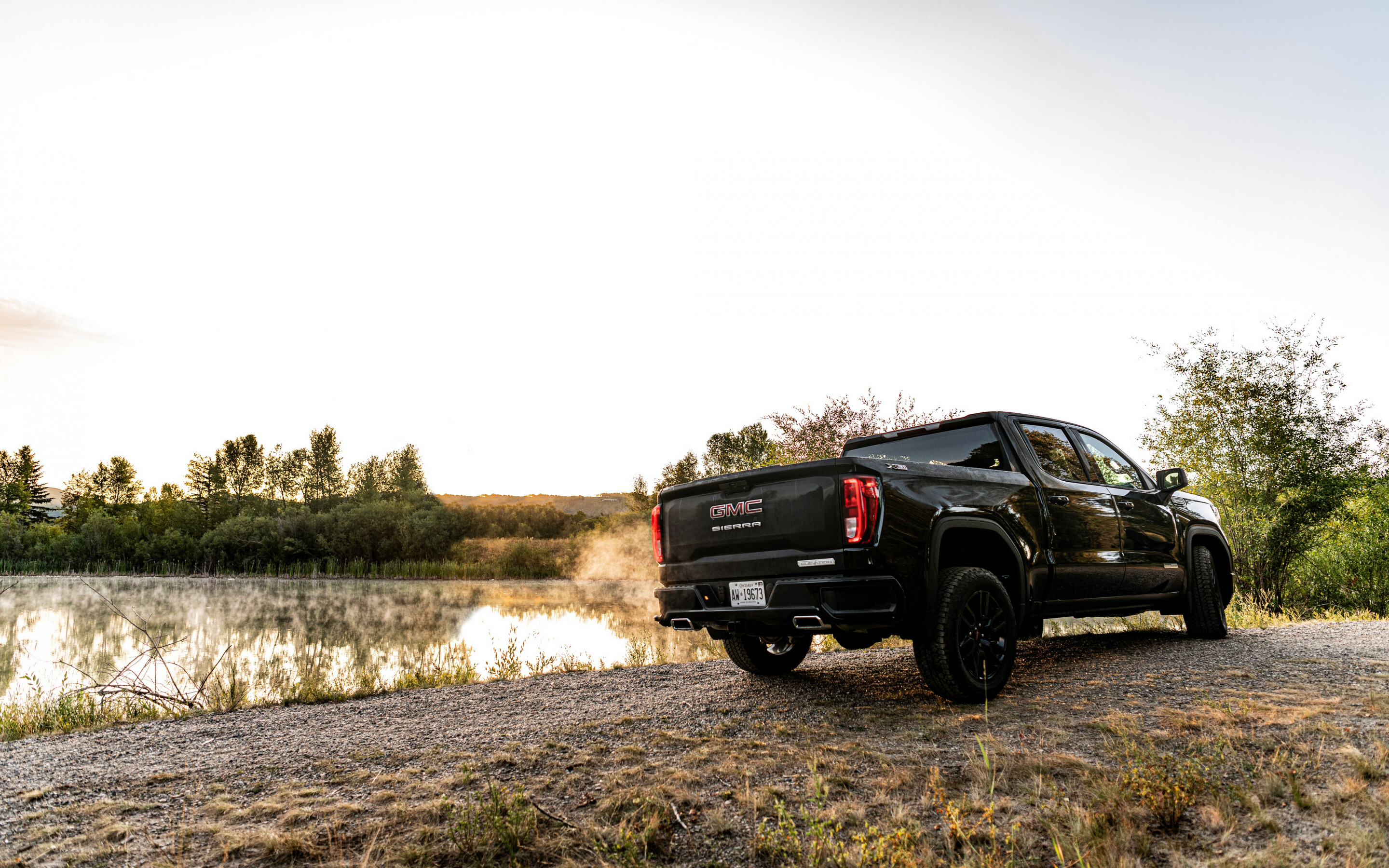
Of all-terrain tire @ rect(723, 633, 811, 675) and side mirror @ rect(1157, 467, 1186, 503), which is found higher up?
side mirror @ rect(1157, 467, 1186, 503)

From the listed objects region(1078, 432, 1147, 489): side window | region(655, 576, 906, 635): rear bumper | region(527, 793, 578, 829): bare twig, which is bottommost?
region(527, 793, 578, 829): bare twig

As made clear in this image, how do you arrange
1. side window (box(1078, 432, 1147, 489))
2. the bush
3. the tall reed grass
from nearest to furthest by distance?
1. side window (box(1078, 432, 1147, 489))
2. the bush
3. the tall reed grass

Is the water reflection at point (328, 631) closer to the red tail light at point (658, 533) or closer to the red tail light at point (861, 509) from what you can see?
the red tail light at point (658, 533)

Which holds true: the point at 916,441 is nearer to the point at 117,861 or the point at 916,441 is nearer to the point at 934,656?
the point at 934,656

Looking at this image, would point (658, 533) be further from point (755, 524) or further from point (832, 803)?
point (832, 803)

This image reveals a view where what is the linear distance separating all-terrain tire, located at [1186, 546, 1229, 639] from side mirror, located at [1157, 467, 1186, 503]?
0.82 metres

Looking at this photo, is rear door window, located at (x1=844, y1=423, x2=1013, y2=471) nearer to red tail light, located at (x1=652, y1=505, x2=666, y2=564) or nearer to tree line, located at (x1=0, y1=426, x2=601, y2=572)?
red tail light, located at (x1=652, y1=505, x2=666, y2=564)

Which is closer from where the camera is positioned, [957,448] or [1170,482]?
[957,448]

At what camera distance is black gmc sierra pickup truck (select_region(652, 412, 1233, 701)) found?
4344mm

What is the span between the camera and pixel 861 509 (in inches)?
168

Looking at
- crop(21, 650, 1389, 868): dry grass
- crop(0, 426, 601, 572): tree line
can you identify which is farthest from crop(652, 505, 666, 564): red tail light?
crop(0, 426, 601, 572): tree line

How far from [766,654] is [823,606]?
2.07 metres

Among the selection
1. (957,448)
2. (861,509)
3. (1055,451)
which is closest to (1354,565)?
(1055,451)

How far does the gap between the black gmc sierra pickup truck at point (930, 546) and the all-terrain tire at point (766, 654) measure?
0.05 feet
